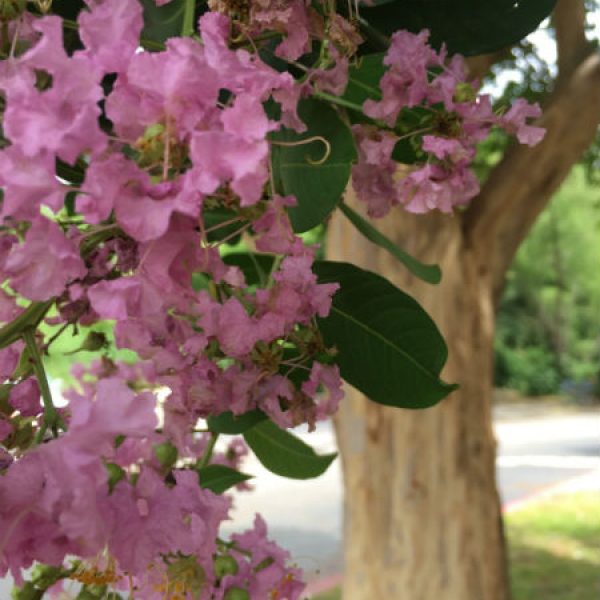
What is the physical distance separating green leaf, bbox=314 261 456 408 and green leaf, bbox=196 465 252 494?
0.22 meters

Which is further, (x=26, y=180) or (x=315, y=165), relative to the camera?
(x=315, y=165)

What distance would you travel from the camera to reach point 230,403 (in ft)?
1.97

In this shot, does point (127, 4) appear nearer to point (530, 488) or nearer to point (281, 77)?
point (281, 77)

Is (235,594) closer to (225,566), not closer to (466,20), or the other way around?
(225,566)

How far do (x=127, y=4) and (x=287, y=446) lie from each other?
50 cm

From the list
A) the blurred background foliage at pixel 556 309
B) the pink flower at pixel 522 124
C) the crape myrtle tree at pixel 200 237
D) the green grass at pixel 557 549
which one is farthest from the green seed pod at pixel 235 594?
the blurred background foliage at pixel 556 309

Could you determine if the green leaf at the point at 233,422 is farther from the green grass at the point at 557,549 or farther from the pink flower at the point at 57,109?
the green grass at the point at 557,549

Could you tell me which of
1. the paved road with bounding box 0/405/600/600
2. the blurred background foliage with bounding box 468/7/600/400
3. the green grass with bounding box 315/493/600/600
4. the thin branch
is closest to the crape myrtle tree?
the thin branch

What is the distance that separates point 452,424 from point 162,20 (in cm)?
238

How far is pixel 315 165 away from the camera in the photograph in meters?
0.60

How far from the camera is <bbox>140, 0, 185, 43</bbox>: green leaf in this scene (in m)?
0.68

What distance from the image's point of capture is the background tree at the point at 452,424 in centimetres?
284

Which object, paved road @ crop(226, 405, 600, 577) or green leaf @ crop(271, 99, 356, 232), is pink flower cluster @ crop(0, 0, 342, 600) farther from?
paved road @ crop(226, 405, 600, 577)

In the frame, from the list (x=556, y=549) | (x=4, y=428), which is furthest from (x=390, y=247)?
(x=556, y=549)
